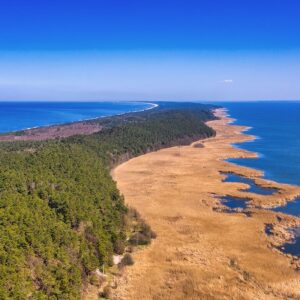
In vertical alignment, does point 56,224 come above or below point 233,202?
above

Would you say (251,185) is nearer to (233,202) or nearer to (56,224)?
(233,202)

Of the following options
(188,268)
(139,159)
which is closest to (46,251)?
(188,268)

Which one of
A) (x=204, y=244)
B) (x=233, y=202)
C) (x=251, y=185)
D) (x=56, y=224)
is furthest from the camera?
(x=251, y=185)

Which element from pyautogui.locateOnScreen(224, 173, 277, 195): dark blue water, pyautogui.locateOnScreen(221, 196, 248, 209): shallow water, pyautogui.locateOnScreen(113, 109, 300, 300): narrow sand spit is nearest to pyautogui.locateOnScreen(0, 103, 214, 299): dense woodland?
pyautogui.locateOnScreen(113, 109, 300, 300): narrow sand spit

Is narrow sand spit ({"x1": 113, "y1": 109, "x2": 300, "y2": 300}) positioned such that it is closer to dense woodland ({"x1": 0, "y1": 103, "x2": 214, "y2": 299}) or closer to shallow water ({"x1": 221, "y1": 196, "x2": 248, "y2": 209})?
shallow water ({"x1": 221, "y1": 196, "x2": 248, "y2": 209})

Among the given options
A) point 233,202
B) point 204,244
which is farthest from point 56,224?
point 233,202

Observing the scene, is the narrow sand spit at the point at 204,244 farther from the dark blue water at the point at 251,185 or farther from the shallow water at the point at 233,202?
the dark blue water at the point at 251,185
